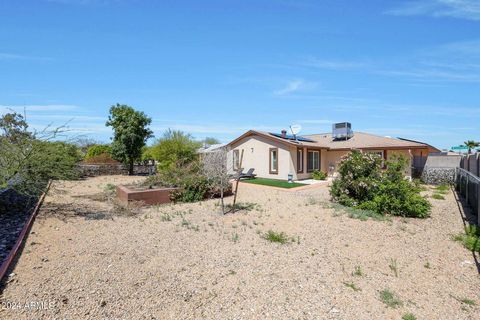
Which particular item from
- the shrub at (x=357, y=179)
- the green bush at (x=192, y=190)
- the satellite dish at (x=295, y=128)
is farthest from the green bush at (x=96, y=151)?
the shrub at (x=357, y=179)

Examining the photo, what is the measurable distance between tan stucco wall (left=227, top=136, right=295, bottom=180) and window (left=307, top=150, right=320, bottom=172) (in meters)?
2.25

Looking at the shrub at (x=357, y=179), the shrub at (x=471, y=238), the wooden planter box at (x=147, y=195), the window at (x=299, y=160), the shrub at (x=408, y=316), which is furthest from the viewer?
the window at (x=299, y=160)

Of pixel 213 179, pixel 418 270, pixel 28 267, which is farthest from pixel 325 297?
pixel 213 179

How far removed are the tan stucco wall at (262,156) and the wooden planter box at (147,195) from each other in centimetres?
909

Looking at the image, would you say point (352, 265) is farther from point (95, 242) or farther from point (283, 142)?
point (283, 142)

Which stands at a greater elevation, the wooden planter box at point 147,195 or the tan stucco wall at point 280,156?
the tan stucco wall at point 280,156

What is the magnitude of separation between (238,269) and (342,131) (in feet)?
69.7

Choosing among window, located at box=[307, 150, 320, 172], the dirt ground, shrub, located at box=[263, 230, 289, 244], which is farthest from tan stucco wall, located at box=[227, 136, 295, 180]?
shrub, located at box=[263, 230, 289, 244]

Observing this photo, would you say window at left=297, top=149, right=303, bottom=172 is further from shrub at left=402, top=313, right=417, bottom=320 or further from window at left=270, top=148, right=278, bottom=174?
shrub at left=402, top=313, right=417, bottom=320

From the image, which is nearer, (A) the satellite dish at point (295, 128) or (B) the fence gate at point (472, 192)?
(B) the fence gate at point (472, 192)

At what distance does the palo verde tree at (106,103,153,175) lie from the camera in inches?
936

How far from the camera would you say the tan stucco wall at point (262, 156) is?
19.9 m

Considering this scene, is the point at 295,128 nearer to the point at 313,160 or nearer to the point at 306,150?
the point at 306,150

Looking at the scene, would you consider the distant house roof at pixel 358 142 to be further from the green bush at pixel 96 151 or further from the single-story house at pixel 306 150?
the green bush at pixel 96 151
